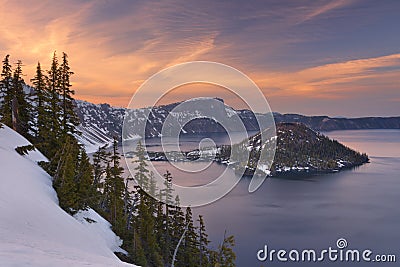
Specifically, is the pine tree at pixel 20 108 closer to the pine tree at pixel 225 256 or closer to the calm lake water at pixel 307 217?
the pine tree at pixel 225 256

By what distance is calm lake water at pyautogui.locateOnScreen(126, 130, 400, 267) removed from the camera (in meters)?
60.9

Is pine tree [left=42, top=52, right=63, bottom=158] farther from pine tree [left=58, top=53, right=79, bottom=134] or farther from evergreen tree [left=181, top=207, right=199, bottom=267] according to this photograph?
evergreen tree [left=181, top=207, right=199, bottom=267]

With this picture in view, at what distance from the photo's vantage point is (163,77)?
1148 centimetres

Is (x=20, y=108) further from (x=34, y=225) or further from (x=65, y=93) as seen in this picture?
(x=34, y=225)

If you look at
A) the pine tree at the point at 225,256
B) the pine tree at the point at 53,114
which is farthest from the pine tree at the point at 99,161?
the pine tree at the point at 225,256

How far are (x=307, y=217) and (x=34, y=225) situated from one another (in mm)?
75778

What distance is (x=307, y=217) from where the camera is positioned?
78000 millimetres

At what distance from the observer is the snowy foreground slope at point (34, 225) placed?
909 centimetres

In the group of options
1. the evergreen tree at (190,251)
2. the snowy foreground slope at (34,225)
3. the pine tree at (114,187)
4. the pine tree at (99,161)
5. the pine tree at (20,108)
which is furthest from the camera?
the pine tree at (99,161)

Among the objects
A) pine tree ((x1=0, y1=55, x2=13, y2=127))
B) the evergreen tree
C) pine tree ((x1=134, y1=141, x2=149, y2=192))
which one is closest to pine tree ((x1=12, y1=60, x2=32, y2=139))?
pine tree ((x1=0, y1=55, x2=13, y2=127))

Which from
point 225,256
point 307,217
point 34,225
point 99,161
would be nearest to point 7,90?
point 99,161

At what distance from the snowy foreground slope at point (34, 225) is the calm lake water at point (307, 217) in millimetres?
42060

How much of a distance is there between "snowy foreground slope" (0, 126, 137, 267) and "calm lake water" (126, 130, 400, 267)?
138ft

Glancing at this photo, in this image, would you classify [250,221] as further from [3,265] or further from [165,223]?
[3,265]
